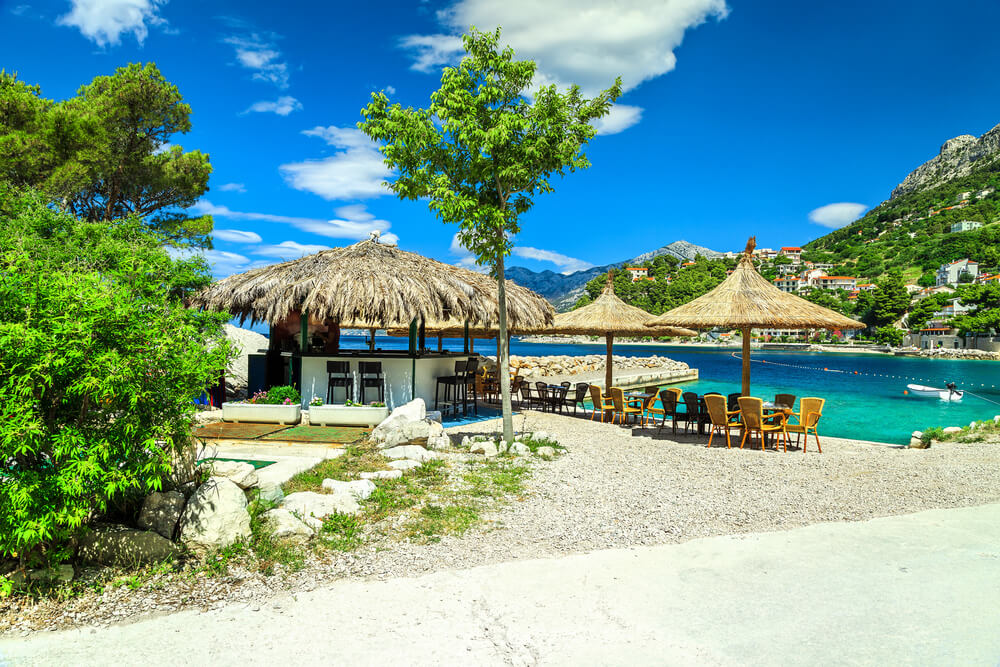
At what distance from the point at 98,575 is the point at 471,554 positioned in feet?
8.44

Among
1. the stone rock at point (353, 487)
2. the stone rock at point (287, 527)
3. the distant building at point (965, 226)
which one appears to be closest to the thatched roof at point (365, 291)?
the stone rock at point (353, 487)

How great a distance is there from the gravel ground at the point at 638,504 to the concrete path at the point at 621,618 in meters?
0.27

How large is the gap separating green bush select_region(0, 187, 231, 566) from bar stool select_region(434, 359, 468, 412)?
837 centimetres

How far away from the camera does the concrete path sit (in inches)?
114

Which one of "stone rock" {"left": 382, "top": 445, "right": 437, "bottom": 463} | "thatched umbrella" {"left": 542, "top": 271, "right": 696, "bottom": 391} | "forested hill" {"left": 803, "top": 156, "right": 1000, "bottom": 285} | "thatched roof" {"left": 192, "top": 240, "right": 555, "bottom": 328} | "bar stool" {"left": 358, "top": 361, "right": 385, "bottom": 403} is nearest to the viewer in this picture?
"stone rock" {"left": 382, "top": 445, "right": 437, "bottom": 463}

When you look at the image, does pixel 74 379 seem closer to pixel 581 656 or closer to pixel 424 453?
pixel 581 656

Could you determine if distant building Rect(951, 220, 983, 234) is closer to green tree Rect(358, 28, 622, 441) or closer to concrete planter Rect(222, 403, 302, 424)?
green tree Rect(358, 28, 622, 441)

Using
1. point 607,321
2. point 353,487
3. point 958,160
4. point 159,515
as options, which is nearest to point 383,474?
point 353,487

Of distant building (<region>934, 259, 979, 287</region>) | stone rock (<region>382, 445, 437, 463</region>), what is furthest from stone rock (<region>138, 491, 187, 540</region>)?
distant building (<region>934, 259, 979, 287</region>)

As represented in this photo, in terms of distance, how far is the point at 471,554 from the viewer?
14.2ft

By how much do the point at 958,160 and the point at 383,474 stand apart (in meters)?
215

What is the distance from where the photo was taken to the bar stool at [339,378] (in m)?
11.1

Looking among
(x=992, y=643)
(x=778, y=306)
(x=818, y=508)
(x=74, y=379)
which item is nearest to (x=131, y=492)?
(x=74, y=379)

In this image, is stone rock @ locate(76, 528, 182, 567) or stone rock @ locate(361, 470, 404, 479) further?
stone rock @ locate(361, 470, 404, 479)
